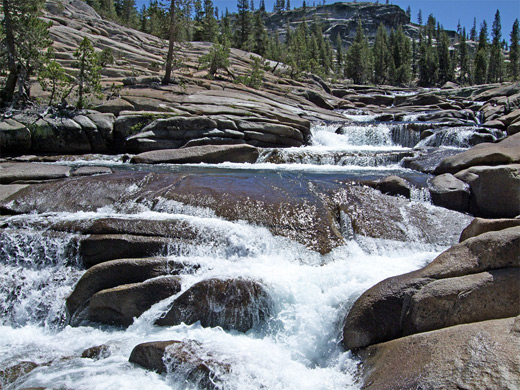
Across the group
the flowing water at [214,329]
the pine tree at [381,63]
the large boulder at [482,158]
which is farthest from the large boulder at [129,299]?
the pine tree at [381,63]

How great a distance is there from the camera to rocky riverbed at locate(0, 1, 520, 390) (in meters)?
4.77

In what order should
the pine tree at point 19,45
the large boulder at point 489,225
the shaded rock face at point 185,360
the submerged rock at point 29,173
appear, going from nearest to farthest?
the shaded rock face at point 185,360, the large boulder at point 489,225, the submerged rock at point 29,173, the pine tree at point 19,45

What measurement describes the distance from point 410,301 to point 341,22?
166214 millimetres

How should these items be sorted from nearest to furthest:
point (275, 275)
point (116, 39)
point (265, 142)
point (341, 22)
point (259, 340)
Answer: point (259, 340)
point (275, 275)
point (265, 142)
point (116, 39)
point (341, 22)

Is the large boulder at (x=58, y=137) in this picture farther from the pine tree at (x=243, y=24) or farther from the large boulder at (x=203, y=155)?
the pine tree at (x=243, y=24)

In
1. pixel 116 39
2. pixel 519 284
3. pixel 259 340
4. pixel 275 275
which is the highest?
pixel 116 39

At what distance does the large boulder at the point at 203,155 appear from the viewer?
15.6 metres

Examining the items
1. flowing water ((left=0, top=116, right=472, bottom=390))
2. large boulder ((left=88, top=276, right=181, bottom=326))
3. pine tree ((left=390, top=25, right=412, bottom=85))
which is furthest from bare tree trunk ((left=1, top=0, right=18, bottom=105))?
pine tree ((left=390, top=25, right=412, bottom=85))

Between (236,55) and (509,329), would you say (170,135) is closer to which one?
(509,329)

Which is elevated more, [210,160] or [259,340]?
[210,160]

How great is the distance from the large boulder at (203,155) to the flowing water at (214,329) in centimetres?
637

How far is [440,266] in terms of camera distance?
5387mm

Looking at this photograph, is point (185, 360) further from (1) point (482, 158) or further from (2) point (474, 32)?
(2) point (474, 32)

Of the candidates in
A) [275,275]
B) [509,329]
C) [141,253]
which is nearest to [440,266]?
[509,329]
